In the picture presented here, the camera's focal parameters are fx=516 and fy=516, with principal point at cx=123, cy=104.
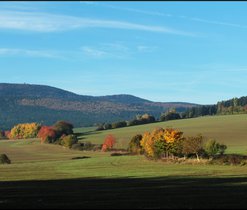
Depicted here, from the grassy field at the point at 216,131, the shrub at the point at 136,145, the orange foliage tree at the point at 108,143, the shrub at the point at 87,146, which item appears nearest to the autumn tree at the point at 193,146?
the grassy field at the point at 216,131

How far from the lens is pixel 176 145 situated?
110000mm

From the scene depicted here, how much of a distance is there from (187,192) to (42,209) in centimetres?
1458

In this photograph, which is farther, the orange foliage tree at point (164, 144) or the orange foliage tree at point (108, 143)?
the orange foliage tree at point (108, 143)

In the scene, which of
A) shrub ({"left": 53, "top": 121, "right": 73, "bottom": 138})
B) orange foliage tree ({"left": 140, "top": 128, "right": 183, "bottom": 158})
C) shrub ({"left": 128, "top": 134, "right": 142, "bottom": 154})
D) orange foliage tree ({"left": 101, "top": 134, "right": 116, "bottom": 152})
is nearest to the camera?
orange foliage tree ({"left": 140, "top": 128, "right": 183, "bottom": 158})

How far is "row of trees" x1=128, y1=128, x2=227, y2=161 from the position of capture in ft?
344

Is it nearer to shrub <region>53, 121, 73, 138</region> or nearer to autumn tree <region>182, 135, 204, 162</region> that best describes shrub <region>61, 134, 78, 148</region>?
shrub <region>53, 121, 73, 138</region>

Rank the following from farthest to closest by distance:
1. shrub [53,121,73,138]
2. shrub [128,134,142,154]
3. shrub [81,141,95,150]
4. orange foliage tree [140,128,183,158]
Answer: shrub [53,121,73,138]
shrub [81,141,95,150]
shrub [128,134,142,154]
orange foliage tree [140,128,183,158]

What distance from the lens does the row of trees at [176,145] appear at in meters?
105

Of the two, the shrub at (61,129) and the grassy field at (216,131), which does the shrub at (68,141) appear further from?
the shrub at (61,129)

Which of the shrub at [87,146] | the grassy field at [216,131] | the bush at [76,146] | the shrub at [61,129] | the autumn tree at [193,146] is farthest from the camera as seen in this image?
the shrub at [61,129]

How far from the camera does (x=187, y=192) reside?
4078 cm

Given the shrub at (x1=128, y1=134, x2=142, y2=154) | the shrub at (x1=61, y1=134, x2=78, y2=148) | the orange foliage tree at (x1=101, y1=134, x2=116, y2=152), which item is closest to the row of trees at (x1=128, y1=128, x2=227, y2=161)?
the shrub at (x1=128, y1=134, x2=142, y2=154)

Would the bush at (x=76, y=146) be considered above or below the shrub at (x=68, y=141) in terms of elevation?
below

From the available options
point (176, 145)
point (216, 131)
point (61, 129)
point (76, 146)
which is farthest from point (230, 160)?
point (61, 129)
